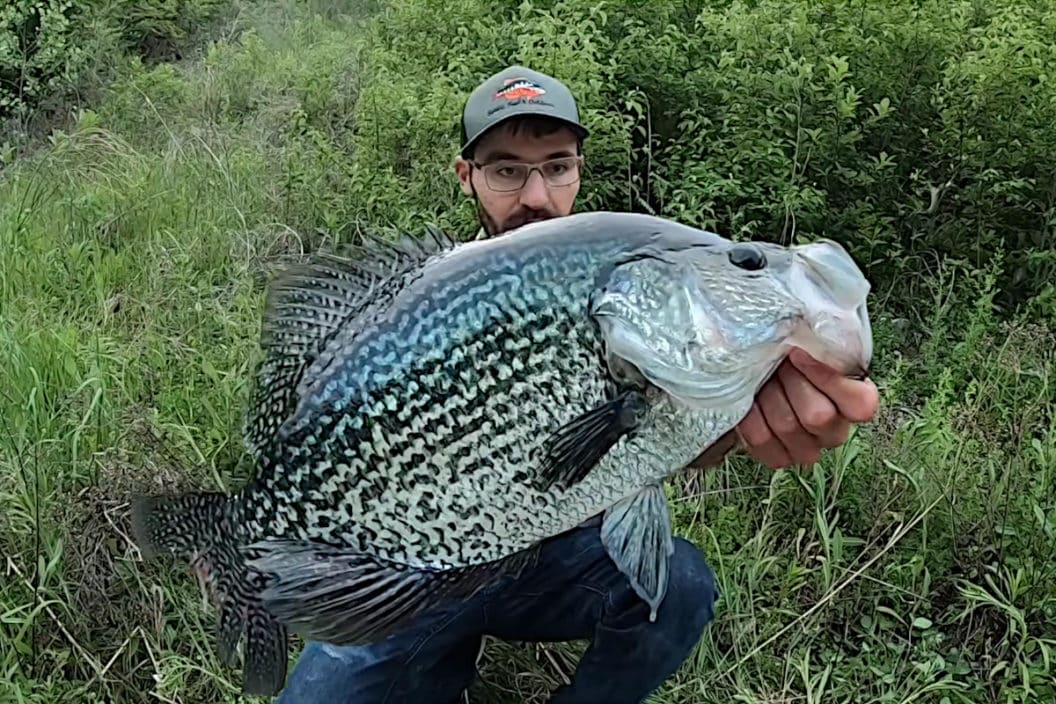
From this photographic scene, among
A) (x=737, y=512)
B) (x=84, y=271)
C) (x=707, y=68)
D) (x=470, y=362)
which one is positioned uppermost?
(x=470, y=362)

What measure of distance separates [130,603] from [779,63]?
282 cm

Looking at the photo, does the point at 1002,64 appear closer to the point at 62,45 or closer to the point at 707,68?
the point at 707,68

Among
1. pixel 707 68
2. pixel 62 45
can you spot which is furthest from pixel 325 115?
pixel 707 68

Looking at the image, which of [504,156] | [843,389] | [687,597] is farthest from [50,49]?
[843,389]

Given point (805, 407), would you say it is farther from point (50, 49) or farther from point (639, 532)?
point (50, 49)

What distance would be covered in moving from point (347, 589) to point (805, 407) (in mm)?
779

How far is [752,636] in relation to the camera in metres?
2.85

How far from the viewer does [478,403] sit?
168 centimetres

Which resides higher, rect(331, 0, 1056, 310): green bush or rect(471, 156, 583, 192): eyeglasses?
rect(471, 156, 583, 192): eyeglasses

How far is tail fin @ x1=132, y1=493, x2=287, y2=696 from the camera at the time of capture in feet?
6.15

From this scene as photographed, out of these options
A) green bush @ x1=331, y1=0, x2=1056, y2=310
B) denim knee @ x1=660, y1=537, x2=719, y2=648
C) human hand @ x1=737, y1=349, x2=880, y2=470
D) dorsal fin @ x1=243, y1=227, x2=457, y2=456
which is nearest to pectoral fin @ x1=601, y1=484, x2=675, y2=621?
human hand @ x1=737, y1=349, x2=880, y2=470

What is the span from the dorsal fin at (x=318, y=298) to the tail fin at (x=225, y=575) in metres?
0.15

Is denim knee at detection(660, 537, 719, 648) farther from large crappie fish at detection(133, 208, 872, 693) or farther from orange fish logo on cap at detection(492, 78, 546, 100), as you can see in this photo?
orange fish logo on cap at detection(492, 78, 546, 100)

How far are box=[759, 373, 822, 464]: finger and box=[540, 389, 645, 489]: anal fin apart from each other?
27 cm
